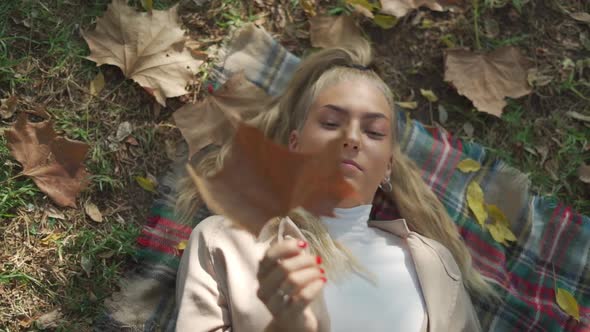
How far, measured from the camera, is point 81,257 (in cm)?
246

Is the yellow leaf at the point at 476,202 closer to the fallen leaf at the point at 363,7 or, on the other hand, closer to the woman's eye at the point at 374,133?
the woman's eye at the point at 374,133

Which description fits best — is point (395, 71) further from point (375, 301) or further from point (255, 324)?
point (255, 324)

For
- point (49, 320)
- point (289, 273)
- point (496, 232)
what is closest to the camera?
point (289, 273)

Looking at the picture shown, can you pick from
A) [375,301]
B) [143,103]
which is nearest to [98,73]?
[143,103]

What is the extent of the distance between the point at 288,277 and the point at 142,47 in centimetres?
152

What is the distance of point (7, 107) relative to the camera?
250 centimetres

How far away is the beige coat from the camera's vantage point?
6.94 feet

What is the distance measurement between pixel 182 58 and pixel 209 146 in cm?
40

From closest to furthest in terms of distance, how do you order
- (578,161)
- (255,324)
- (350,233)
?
(255,324)
(350,233)
(578,161)

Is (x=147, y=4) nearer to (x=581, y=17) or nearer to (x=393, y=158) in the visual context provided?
(x=393, y=158)

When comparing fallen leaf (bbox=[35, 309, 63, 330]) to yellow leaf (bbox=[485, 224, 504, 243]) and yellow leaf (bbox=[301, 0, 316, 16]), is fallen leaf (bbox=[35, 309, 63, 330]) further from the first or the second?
yellow leaf (bbox=[485, 224, 504, 243])

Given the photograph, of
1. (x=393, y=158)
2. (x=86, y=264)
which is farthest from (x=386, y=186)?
(x=86, y=264)

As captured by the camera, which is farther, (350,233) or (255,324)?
(350,233)

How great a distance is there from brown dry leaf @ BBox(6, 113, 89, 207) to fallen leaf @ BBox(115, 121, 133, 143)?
0.16 m
